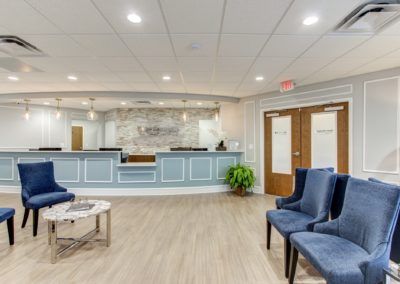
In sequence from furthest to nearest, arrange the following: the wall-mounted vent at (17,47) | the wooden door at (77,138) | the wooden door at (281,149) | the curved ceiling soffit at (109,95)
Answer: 1. the wooden door at (77,138)
2. the curved ceiling soffit at (109,95)
3. the wooden door at (281,149)
4. the wall-mounted vent at (17,47)

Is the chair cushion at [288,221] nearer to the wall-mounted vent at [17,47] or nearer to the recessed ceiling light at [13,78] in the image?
the wall-mounted vent at [17,47]

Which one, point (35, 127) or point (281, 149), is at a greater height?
point (35, 127)

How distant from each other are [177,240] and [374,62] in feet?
13.7

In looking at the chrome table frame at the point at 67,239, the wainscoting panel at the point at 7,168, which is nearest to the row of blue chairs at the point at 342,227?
the chrome table frame at the point at 67,239

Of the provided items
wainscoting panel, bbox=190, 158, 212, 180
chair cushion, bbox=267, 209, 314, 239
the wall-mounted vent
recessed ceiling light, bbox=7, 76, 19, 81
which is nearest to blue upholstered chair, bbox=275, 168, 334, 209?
chair cushion, bbox=267, 209, 314, 239

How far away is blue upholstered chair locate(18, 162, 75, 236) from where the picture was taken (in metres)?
3.26

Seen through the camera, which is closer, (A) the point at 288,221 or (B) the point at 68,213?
(A) the point at 288,221

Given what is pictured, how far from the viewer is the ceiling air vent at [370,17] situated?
2111mm

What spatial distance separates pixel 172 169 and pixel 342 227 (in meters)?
4.22

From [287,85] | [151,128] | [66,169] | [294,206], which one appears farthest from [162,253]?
[151,128]

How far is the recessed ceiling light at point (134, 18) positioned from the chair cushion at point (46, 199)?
2.86 m

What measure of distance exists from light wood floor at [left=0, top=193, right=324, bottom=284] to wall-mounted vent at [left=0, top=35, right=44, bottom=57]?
8.70 feet

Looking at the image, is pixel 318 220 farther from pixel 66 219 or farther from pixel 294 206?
pixel 66 219

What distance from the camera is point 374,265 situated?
59.2 inches
